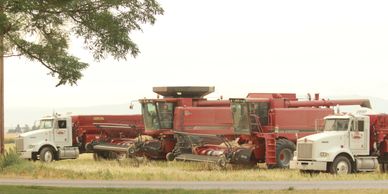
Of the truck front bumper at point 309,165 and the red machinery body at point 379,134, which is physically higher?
the red machinery body at point 379,134

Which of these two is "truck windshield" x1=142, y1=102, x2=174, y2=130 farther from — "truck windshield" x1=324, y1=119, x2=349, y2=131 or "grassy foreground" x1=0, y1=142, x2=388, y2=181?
→ "truck windshield" x1=324, y1=119, x2=349, y2=131

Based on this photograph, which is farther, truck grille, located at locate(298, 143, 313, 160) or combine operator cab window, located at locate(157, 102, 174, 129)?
combine operator cab window, located at locate(157, 102, 174, 129)

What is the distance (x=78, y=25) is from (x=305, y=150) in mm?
11917

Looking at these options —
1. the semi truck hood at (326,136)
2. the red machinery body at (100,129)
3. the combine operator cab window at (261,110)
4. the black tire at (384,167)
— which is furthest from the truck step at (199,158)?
the red machinery body at (100,129)

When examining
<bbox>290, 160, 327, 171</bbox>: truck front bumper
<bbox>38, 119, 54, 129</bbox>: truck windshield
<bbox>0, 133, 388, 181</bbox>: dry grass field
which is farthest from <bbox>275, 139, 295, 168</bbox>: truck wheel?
<bbox>38, 119, 54, 129</bbox>: truck windshield

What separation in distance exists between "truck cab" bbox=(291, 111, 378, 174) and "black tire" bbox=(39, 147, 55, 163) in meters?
18.5

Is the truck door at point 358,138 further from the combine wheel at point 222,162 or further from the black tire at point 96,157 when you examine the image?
the black tire at point 96,157

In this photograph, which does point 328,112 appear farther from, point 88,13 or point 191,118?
point 88,13

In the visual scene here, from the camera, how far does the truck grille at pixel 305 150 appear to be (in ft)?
118

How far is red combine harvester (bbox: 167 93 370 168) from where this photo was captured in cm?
3972

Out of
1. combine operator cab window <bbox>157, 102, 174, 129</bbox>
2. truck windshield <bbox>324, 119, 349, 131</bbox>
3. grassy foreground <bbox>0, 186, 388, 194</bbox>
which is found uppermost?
combine operator cab window <bbox>157, 102, 174, 129</bbox>

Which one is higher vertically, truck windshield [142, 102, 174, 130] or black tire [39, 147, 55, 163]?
truck windshield [142, 102, 174, 130]

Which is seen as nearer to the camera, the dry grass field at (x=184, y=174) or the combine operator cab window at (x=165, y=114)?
the dry grass field at (x=184, y=174)

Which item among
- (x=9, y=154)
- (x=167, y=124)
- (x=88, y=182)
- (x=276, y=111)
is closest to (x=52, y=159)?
(x=167, y=124)
